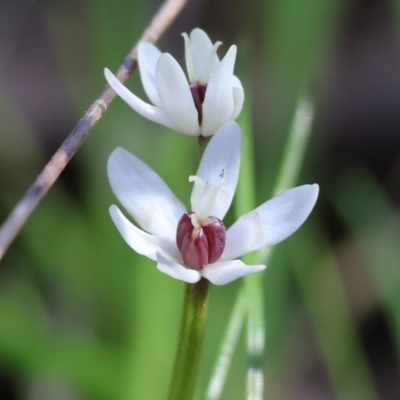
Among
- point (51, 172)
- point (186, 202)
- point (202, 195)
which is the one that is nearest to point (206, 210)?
point (202, 195)

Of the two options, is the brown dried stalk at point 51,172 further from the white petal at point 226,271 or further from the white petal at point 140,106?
the white petal at point 226,271

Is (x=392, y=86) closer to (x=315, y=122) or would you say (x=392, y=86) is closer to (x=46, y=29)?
(x=315, y=122)

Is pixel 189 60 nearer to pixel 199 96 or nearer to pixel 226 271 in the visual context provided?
pixel 199 96

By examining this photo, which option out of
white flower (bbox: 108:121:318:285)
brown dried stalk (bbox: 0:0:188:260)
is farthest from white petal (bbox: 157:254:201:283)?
brown dried stalk (bbox: 0:0:188:260)

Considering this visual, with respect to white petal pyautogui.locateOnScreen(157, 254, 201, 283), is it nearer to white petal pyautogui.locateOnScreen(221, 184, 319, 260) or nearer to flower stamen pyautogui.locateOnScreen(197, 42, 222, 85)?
white petal pyautogui.locateOnScreen(221, 184, 319, 260)

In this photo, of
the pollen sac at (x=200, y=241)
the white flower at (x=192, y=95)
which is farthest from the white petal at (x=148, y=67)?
the pollen sac at (x=200, y=241)

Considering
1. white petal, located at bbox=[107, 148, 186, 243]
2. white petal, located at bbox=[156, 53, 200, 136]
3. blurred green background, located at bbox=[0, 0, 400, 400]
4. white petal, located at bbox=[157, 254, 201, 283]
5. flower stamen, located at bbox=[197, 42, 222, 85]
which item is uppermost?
blurred green background, located at bbox=[0, 0, 400, 400]

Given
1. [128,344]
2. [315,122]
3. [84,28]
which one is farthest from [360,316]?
[84,28]

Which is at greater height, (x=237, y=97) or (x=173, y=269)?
(x=237, y=97)
